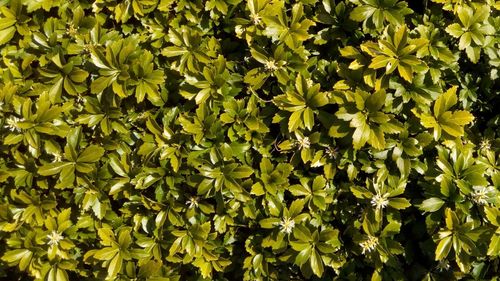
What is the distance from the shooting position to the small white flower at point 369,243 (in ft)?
7.09

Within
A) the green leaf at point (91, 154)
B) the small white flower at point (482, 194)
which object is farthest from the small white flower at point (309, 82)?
the green leaf at point (91, 154)

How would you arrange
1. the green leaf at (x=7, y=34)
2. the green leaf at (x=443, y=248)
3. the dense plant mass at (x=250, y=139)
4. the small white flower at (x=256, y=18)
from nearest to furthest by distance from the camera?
the green leaf at (x=443, y=248) → the dense plant mass at (x=250, y=139) → the small white flower at (x=256, y=18) → the green leaf at (x=7, y=34)

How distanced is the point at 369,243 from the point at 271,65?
2.96 feet

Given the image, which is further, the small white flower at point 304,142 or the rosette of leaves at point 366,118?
the small white flower at point 304,142

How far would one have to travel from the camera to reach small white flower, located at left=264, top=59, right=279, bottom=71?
222 cm

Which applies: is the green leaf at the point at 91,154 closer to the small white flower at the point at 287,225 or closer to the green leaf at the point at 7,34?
the green leaf at the point at 7,34

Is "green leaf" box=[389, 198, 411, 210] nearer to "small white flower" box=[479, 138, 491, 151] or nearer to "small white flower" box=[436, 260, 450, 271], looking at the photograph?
"small white flower" box=[436, 260, 450, 271]

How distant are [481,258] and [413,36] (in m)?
1.04

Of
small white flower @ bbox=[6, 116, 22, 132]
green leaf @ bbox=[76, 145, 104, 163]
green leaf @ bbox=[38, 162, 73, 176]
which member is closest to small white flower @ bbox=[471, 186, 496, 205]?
green leaf @ bbox=[76, 145, 104, 163]

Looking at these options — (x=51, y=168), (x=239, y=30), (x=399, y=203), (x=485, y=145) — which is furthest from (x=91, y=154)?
(x=485, y=145)

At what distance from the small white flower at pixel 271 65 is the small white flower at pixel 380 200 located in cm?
72

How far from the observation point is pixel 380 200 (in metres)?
2.12

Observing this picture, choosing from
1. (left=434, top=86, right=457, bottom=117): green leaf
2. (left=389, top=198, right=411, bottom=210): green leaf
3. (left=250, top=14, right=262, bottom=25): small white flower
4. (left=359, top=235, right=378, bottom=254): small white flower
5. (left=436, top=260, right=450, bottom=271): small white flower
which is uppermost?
(left=250, top=14, right=262, bottom=25): small white flower

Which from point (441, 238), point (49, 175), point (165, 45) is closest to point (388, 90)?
point (441, 238)
